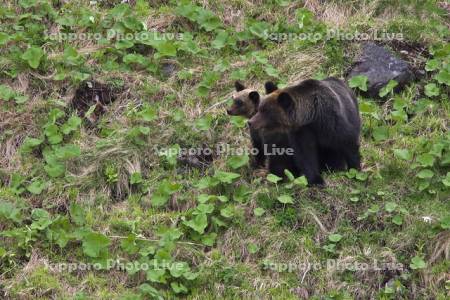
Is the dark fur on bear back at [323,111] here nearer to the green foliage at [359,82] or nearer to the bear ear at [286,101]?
the bear ear at [286,101]

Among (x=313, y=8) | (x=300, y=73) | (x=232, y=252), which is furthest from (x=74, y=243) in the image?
(x=313, y=8)

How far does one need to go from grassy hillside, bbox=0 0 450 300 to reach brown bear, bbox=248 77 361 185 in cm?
26

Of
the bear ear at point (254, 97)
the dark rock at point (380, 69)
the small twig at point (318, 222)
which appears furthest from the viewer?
the dark rock at point (380, 69)

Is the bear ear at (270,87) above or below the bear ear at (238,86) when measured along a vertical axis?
above

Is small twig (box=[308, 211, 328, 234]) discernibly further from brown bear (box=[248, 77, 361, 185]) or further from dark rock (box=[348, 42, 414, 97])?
dark rock (box=[348, 42, 414, 97])

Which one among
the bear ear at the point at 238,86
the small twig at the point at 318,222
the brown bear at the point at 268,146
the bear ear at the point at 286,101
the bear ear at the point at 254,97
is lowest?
the small twig at the point at 318,222

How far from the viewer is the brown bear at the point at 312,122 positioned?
9742 mm

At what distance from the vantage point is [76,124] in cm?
1089

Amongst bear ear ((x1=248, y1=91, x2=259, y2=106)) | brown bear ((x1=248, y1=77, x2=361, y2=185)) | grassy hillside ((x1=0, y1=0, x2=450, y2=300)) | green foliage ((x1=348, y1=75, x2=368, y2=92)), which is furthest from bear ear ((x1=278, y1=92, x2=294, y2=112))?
green foliage ((x1=348, y1=75, x2=368, y2=92))

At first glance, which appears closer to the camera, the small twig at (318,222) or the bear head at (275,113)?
the small twig at (318,222)

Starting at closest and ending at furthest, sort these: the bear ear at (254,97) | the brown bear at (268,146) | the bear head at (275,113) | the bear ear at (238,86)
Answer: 1. the bear head at (275,113)
2. the brown bear at (268,146)
3. the bear ear at (254,97)
4. the bear ear at (238,86)

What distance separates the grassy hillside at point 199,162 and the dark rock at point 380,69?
124 mm

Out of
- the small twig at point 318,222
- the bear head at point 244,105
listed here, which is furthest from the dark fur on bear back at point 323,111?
the small twig at point 318,222

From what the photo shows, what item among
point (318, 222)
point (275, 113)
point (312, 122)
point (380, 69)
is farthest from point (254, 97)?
point (380, 69)
